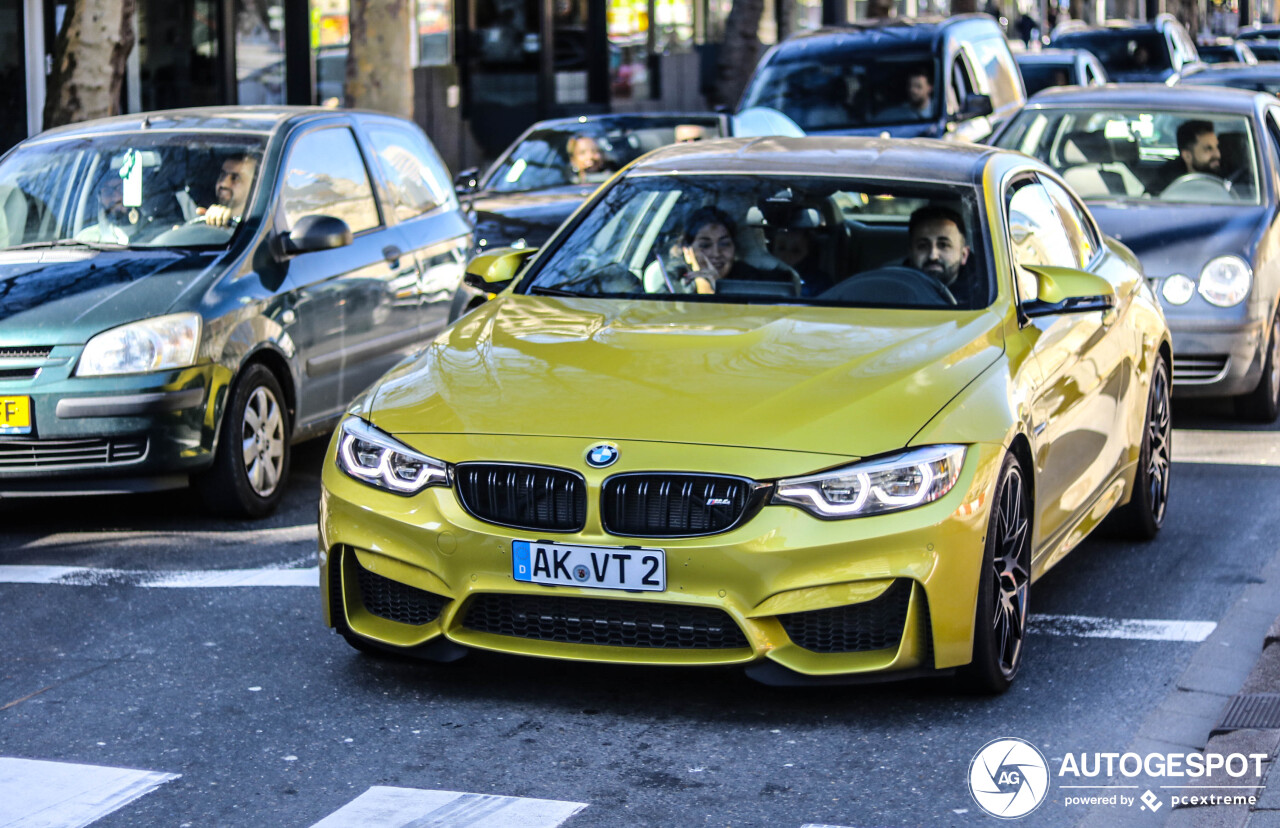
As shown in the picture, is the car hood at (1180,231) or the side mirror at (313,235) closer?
Answer: the side mirror at (313,235)

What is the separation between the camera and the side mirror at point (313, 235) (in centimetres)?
835

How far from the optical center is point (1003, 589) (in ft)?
18.1

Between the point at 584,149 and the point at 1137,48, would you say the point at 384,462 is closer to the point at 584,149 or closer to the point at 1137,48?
the point at 584,149

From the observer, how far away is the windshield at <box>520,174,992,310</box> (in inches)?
250

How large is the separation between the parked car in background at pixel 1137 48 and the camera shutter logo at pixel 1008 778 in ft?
72.9

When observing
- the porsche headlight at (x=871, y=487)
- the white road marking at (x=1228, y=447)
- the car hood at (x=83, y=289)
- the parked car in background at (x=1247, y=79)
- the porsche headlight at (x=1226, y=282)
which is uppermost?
the parked car in background at (x=1247, y=79)

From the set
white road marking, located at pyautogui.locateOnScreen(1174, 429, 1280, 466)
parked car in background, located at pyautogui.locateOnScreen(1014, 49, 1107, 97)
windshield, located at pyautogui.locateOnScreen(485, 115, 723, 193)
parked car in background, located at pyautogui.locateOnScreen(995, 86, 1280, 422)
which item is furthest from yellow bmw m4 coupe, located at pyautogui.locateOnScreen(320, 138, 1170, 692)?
parked car in background, located at pyautogui.locateOnScreen(1014, 49, 1107, 97)

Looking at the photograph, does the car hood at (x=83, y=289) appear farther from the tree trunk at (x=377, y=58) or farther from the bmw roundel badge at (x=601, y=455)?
the tree trunk at (x=377, y=58)

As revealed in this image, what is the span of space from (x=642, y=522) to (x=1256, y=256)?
608 cm

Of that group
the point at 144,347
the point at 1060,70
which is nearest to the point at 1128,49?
the point at 1060,70

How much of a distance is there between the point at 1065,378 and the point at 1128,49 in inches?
864

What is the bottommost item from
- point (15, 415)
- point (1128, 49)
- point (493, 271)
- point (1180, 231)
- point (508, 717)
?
point (508, 717)

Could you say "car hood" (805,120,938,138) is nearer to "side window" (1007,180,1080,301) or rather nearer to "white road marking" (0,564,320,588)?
"side window" (1007,180,1080,301)

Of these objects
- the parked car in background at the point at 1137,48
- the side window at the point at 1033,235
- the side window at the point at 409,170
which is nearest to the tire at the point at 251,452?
the side window at the point at 409,170
